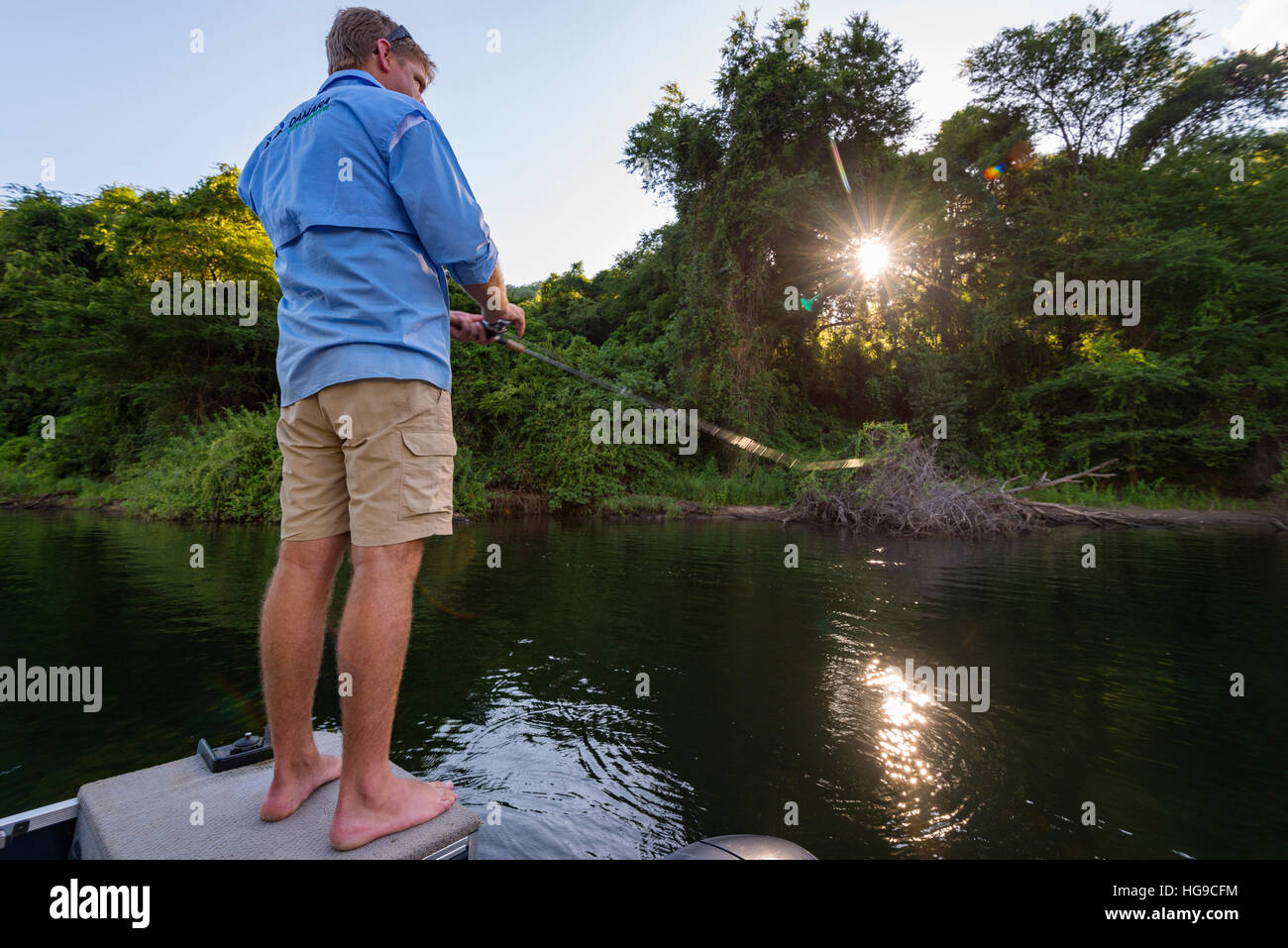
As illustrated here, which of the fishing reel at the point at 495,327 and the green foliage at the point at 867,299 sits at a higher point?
the green foliage at the point at 867,299

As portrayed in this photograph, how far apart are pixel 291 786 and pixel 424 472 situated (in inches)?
31.2

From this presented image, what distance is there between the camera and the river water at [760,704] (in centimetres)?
195

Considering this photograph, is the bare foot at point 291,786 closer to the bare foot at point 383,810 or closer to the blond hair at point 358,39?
the bare foot at point 383,810

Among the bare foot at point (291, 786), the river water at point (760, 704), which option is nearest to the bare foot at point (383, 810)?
the bare foot at point (291, 786)

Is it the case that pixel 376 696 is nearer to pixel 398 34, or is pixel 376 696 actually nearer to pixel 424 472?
pixel 424 472

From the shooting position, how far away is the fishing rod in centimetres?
213

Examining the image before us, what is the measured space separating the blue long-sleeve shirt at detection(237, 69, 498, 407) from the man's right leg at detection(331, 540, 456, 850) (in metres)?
0.46

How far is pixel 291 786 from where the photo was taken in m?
1.50

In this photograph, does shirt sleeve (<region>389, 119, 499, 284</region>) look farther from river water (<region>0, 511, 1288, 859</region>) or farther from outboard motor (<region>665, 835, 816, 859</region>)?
river water (<region>0, 511, 1288, 859</region>)

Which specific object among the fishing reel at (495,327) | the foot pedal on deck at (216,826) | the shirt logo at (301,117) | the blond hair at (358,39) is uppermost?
the blond hair at (358,39)

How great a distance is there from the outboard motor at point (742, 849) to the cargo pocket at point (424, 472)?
0.94m
